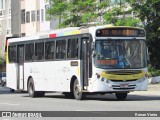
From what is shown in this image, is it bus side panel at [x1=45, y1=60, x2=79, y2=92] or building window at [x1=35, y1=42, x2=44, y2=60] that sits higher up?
building window at [x1=35, y1=42, x2=44, y2=60]

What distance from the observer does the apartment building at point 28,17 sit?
73.5 m

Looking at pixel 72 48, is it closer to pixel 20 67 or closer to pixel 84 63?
pixel 84 63

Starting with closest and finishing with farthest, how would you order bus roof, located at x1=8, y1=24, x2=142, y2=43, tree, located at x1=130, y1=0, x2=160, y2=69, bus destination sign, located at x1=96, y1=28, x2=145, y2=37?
bus destination sign, located at x1=96, y1=28, x2=145, y2=37 < bus roof, located at x1=8, y1=24, x2=142, y2=43 < tree, located at x1=130, y1=0, x2=160, y2=69

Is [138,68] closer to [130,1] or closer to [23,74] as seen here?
[23,74]

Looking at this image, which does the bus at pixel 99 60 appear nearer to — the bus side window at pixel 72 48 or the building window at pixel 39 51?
the bus side window at pixel 72 48

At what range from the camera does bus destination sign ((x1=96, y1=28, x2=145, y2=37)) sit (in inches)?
1014

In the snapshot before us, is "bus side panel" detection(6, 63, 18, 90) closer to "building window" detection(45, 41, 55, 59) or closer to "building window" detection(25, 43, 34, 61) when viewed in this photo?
"building window" detection(25, 43, 34, 61)

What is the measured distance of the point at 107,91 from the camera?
25.6 meters

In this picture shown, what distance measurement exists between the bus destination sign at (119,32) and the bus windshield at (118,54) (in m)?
0.28

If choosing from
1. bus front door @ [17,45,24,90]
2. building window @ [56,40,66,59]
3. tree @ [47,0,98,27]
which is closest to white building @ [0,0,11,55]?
tree @ [47,0,98,27]

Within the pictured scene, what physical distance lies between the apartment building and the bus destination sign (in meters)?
45.8

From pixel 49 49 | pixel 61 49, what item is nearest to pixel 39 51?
pixel 49 49

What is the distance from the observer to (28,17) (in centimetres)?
7694

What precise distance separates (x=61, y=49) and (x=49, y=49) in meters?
1.36
